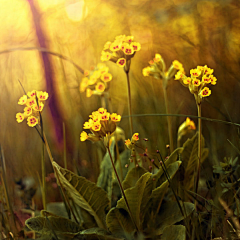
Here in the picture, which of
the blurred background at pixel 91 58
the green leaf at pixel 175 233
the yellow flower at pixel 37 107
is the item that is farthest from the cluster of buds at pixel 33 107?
the blurred background at pixel 91 58

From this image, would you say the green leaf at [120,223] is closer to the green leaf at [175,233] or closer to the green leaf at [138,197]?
the green leaf at [138,197]

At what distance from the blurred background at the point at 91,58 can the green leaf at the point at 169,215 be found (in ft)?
2.00

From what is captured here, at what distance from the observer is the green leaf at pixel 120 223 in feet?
3.17

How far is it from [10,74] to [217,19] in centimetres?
160

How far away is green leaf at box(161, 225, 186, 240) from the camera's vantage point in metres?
0.82

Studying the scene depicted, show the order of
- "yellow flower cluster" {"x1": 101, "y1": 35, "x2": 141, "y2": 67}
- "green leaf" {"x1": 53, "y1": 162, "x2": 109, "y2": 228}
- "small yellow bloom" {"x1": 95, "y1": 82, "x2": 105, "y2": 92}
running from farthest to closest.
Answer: "small yellow bloom" {"x1": 95, "y1": 82, "x2": 105, "y2": 92} < "yellow flower cluster" {"x1": 101, "y1": 35, "x2": 141, "y2": 67} < "green leaf" {"x1": 53, "y1": 162, "x2": 109, "y2": 228}

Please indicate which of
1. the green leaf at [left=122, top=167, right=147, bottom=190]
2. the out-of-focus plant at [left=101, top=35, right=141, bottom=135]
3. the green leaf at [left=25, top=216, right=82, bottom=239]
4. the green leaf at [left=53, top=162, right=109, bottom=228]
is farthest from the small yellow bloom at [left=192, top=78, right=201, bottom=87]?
the green leaf at [left=25, top=216, right=82, bottom=239]

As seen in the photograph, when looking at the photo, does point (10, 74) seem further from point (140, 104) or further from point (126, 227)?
point (126, 227)

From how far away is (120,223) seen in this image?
0.99 meters

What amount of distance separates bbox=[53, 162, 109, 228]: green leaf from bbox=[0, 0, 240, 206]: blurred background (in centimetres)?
52

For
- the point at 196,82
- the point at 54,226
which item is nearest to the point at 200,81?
the point at 196,82

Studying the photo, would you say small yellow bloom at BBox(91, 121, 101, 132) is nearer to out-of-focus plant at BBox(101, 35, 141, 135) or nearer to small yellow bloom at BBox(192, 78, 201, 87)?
out-of-focus plant at BBox(101, 35, 141, 135)

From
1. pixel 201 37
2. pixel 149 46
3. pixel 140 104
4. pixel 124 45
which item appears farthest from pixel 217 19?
pixel 124 45

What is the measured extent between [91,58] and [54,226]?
6.35ft
